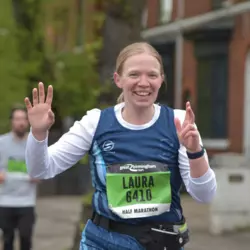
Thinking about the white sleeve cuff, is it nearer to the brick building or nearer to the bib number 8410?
the bib number 8410

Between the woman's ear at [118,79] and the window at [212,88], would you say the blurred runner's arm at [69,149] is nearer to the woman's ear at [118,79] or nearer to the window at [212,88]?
the woman's ear at [118,79]

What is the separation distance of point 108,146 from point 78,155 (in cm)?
19

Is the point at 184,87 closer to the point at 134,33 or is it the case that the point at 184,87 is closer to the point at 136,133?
the point at 134,33

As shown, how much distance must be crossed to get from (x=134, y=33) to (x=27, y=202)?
2.08 meters

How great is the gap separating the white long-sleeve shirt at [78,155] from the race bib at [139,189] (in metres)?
0.12

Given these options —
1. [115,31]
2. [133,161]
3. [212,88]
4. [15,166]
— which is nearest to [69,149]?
[133,161]

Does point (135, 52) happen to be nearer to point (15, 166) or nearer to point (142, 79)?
point (142, 79)

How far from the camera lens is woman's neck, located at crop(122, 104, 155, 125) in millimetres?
3908

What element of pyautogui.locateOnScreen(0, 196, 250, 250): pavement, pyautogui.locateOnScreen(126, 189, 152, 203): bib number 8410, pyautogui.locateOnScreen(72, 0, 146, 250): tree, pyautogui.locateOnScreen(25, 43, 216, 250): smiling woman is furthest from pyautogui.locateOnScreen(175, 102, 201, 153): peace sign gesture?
pyautogui.locateOnScreen(0, 196, 250, 250): pavement

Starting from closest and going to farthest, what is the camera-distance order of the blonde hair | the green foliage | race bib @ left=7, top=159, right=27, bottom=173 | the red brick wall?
the blonde hair < race bib @ left=7, top=159, right=27, bottom=173 < the red brick wall < the green foliage

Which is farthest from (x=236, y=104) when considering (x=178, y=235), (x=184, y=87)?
(x=178, y=235)

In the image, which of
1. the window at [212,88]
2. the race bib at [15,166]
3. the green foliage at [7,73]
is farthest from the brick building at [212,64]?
the race bib at [15,166]

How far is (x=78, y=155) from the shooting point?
4.01 m

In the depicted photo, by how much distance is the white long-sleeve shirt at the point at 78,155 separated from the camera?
148 inches
